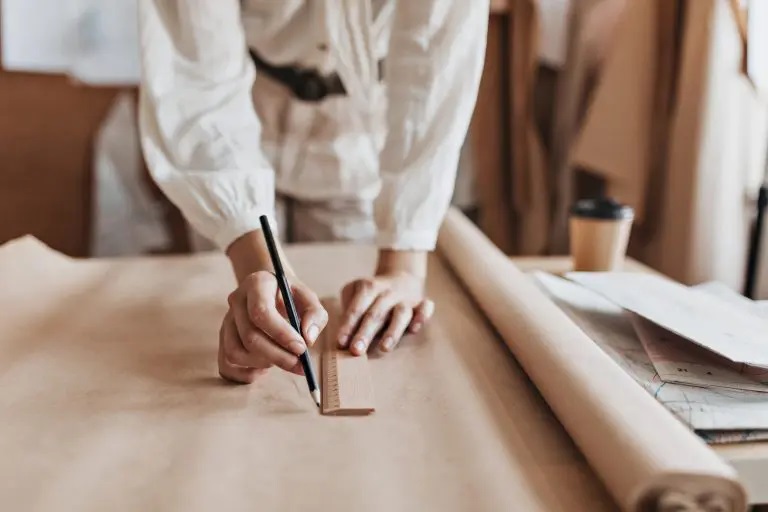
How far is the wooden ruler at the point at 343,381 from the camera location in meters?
0.52

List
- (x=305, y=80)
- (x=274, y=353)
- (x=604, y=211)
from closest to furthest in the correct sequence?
(x=274, y=353), (x=604, y=211), (x=305, y=80)

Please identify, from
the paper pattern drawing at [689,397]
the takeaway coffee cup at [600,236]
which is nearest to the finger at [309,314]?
the paper pattern drawing at [689,397]

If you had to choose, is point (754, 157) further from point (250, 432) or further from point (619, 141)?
point (250, 432)

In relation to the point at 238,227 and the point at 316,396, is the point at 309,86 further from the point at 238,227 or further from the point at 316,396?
the point at 316,396

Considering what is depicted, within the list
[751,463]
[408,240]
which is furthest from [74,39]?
[751,463]

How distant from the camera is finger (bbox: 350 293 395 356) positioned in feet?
2.05

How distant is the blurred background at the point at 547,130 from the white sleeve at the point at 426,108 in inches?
18.9

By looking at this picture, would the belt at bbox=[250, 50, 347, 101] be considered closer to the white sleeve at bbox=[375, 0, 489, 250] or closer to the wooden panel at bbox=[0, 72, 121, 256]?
the white sleeve at bbox=[375, 0, 489, 250]

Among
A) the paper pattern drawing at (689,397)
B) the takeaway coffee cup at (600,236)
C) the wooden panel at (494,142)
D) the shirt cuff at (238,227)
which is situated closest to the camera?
the paper pattern drawing at (689,397)

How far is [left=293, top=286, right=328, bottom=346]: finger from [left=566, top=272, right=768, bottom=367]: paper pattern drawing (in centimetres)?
27

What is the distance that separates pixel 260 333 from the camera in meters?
0.57

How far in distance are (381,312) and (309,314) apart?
0.29ft

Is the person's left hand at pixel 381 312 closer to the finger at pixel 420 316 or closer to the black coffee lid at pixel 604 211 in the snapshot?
the finger at pixel 420 316

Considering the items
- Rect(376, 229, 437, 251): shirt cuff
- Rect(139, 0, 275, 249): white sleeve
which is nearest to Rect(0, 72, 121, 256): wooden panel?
Rect(139, 0, 275, 249): white sleeve
